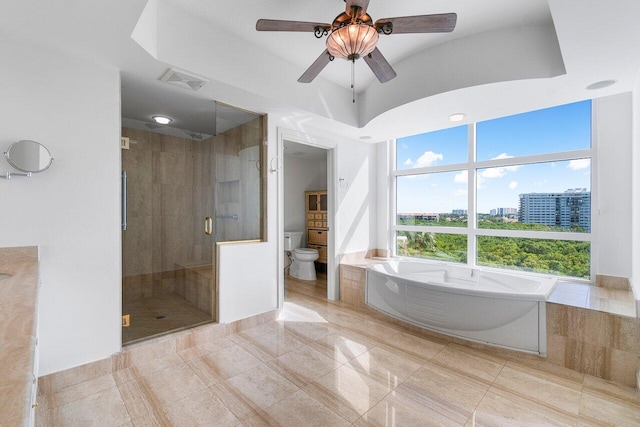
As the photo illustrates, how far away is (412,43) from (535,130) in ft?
6.10

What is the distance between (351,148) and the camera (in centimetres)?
423

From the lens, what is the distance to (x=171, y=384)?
208 centimetres

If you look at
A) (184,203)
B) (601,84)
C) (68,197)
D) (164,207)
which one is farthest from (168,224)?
(601,84)

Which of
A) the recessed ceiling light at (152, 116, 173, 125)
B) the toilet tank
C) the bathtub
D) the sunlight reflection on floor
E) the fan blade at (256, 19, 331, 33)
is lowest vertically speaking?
the sunlight reflection on floor

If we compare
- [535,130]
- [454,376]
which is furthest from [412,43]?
[454,376]

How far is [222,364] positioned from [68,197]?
66.4 inches

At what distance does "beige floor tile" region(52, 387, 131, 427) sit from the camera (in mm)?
1700

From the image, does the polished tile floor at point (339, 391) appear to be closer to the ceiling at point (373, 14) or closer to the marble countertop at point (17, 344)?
the marble countertop at point (17, 344)

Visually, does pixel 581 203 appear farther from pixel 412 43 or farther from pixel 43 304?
pixel 43 304

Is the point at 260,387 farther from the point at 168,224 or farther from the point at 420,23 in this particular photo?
the point at 168,224

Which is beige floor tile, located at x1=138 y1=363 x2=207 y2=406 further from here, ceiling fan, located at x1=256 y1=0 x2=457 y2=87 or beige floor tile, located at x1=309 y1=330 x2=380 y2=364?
ceiling fan, located at x1=256 y1=0 x2=457 y2=87

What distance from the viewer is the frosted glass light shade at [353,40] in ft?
5.61

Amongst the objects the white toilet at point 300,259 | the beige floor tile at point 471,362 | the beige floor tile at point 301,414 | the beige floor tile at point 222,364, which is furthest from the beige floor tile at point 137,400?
the white toilet at point 300,259

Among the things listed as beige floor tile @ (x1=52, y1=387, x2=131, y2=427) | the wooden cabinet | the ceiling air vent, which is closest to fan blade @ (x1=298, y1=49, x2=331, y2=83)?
the ceiling air vent
